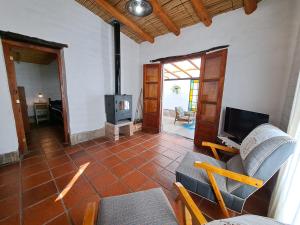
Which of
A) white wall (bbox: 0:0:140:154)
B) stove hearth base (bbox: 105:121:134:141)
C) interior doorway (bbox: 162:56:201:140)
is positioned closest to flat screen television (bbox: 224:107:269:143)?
stove hearth base (bbox: 105:121:134:141)

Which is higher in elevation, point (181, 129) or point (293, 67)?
point (293, 67)

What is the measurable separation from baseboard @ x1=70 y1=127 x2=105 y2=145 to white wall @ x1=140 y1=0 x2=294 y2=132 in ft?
10.4

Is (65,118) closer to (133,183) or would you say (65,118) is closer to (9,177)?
(9,177)

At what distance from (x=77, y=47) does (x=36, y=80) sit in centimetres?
368

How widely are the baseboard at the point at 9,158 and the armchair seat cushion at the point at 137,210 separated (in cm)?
243

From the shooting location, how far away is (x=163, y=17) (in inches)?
111

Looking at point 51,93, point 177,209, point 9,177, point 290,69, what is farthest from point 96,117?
point 290,69

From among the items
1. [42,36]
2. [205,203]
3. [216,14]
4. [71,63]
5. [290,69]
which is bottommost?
[205,203]

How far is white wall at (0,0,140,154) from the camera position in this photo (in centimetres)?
227

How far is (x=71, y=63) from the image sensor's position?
9.64 ft

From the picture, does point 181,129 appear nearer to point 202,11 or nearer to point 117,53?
point 117,53

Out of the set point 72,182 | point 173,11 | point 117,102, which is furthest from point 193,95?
point 72,182

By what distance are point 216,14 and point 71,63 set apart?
3.25 m

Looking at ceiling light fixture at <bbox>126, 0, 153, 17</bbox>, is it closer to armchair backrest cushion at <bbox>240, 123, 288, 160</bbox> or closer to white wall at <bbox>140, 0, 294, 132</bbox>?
white wall at <bbox>140, 0, 294, 132</bbox>
